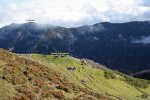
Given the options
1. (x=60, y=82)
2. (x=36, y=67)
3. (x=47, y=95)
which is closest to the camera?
(x=47, y=95)

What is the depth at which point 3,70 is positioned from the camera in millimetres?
65625

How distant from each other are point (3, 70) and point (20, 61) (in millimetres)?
11553

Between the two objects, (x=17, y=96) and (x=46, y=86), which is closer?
(x=17, y=96)

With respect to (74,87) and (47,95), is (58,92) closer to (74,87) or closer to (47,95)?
(47,95)

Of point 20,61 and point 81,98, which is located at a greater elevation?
point 20,61

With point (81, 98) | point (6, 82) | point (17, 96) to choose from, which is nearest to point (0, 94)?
point (17, 96)

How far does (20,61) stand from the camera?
7706 centimetres

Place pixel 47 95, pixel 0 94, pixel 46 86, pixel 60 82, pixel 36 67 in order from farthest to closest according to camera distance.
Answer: pixel 36 67
pixel 60 82
pixel 46 86
pixel 47 95
pixel 0 94

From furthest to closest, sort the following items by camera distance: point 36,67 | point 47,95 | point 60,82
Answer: point 36,67 < point 60,82 < point 47,95

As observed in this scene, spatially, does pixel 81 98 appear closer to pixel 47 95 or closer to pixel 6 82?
pixel 47 95

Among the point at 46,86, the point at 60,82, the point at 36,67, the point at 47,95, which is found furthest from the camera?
the point at 36,67

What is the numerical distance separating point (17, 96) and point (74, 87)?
19548 millimetres

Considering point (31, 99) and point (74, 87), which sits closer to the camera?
point (31, 99)

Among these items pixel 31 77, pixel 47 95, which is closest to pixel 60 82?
pixel 31 77
